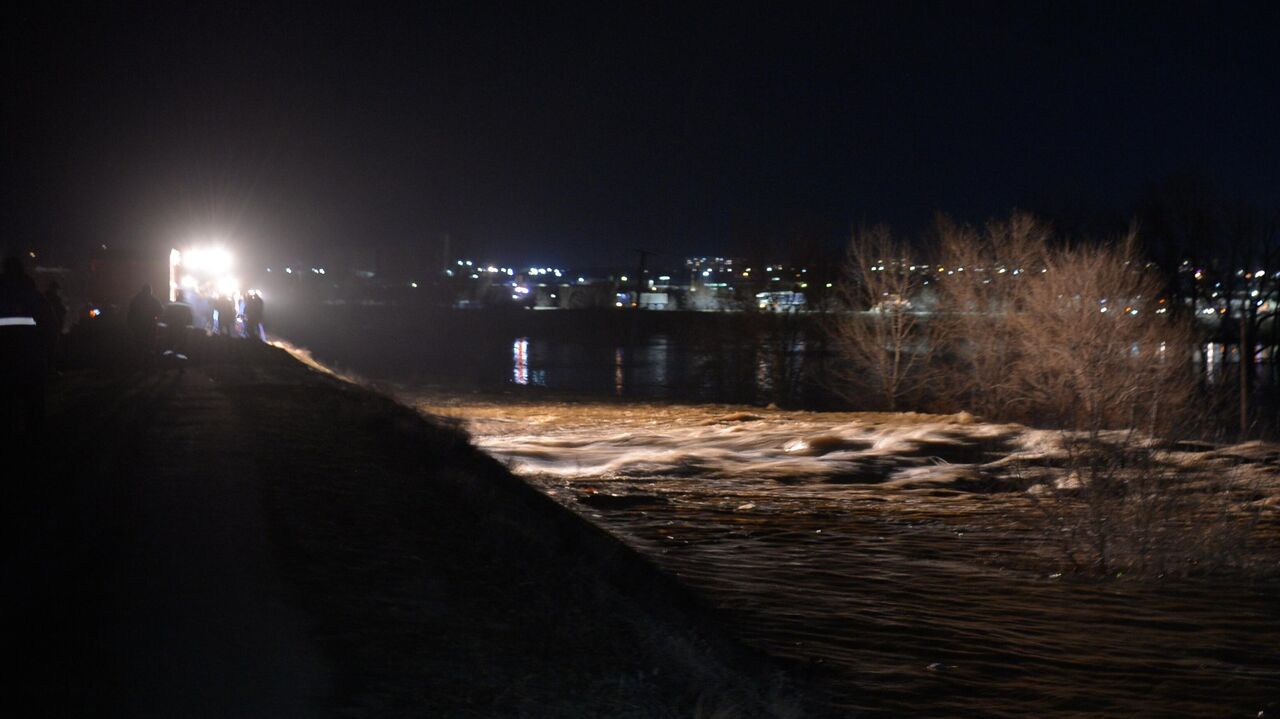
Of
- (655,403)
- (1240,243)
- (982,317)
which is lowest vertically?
(655,403)

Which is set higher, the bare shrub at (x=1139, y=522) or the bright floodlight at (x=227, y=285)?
the bright floodlight at (x=227, y=285)

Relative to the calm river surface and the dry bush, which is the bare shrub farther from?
the dry bush

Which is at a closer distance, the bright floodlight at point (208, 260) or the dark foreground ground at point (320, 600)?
the dark foreground ground at point (320, 600)

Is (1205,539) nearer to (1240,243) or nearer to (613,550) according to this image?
(613,550)

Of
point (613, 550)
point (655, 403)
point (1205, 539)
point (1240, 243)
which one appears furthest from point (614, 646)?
point (1240, 243)

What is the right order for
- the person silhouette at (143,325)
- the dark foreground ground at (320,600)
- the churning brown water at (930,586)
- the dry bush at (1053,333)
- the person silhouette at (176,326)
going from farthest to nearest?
the dry bush at (1053,333)
the person silhouette at (176,326)
the person silhouette at (143,325)
the churning brown water at (930,586)
the dark foreground ground at (320,600)

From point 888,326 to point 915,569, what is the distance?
2911 cm

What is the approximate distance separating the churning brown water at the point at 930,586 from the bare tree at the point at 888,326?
17.5 metres

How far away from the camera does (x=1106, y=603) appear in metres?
9.20

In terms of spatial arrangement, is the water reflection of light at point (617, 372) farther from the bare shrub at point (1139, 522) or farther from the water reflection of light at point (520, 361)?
the bare shrub at point (1139, 522)

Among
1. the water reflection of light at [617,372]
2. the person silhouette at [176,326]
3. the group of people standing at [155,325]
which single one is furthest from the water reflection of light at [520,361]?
the person silhouette at [176,326]

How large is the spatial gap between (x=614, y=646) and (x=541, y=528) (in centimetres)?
400

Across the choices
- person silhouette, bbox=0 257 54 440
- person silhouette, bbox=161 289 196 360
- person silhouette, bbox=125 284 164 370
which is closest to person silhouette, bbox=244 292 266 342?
person silhouette, bbox=161 289 196 360

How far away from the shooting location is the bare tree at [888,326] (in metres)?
38.0
